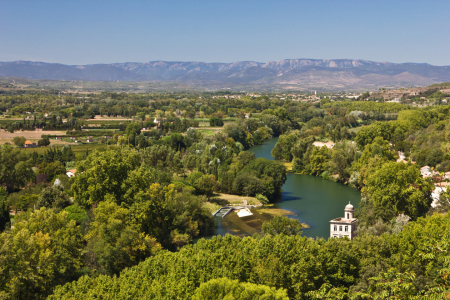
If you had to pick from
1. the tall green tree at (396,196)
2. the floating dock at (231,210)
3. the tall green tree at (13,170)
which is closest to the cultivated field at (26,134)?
the tall green tree at (13,170)

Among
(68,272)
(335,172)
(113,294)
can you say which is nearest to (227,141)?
(335,172)

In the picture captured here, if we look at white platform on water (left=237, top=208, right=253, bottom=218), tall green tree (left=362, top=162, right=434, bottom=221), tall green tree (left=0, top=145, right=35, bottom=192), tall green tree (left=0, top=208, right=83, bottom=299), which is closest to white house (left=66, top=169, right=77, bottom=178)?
tall green tree (left=0, top=145, right=35, bottom=192)

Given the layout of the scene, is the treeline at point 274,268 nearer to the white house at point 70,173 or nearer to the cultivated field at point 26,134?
the white house at point 70,173

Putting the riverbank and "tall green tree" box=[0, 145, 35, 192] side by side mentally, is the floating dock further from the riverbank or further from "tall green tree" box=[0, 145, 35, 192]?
"tall green tree" box=[0, 145, 35, 192]

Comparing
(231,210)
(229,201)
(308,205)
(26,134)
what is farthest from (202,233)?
(26,134)

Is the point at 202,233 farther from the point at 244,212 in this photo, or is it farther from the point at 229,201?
the point at 229,201

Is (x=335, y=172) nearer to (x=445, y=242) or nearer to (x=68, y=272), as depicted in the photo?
(x=68, y=272)
